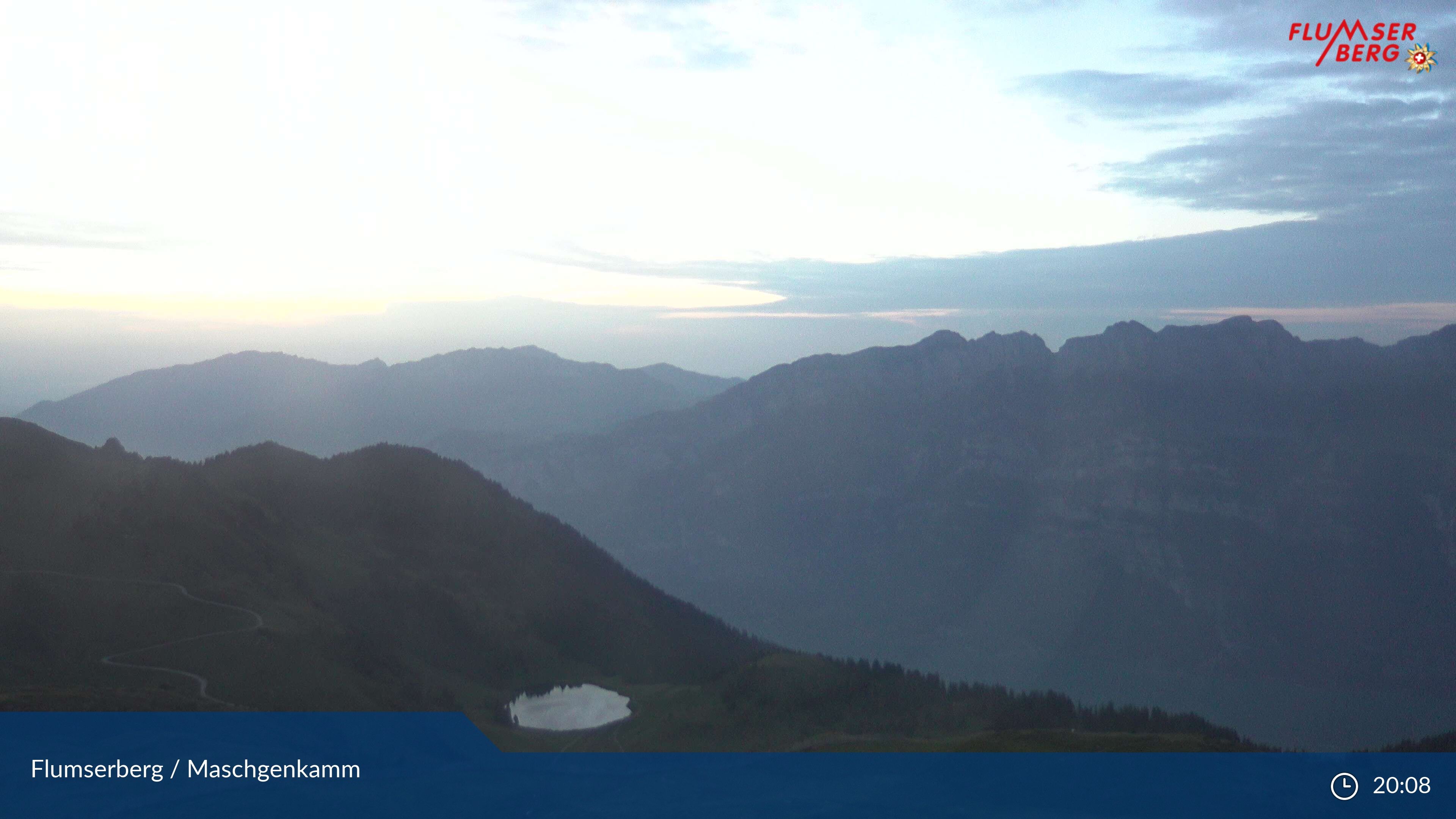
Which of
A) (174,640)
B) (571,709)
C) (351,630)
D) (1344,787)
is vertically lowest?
(571,709)

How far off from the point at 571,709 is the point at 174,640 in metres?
49.8

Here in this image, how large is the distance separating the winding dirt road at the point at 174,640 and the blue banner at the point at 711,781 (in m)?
17.9

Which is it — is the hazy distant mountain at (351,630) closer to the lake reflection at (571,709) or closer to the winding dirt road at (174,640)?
the winding dirt road at (174,640)

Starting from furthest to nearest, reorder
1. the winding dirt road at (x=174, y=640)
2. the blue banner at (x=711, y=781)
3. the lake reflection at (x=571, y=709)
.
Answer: the lake reflection at (x=571, y=709)
the winding dirt road at (x=174, y=640)
the blue banner at (x=711, y=781)

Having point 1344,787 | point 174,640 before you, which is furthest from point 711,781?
point 174,640

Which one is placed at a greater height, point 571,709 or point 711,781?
point 711,781

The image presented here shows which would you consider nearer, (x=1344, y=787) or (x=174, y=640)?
(x=1344, y=787)

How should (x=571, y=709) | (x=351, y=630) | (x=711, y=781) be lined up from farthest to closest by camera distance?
(x=571, y=709), (x=351, y=630), (x=711, y=781)

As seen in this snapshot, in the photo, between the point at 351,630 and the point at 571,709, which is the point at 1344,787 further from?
the point at 351,630

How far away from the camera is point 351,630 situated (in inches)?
4227

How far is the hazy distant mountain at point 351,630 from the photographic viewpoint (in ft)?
267

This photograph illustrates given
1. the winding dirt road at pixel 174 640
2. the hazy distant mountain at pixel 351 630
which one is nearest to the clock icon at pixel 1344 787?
the hazy distant mountain at pixel 351 630

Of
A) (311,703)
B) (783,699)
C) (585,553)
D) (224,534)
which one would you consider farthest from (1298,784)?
(585,553)

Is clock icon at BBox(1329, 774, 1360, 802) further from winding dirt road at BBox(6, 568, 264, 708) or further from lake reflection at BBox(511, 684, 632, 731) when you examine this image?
lake reflection at BBox(511, 684, 632, 731)
